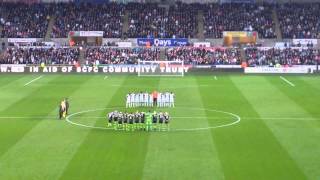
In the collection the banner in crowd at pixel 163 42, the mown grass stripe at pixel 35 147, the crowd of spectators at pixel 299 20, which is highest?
the crowd of spectators at pixel 299 20

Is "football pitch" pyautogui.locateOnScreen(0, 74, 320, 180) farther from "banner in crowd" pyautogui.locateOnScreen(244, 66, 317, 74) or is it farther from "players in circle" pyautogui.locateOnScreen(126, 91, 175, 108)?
"banner in crowd" pyautogui.locateOnScreen(244, 66, 317, 74)

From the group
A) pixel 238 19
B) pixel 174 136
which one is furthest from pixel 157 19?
pixel 174 136

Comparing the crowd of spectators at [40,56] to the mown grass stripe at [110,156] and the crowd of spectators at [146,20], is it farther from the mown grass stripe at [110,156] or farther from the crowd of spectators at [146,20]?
the mown grass stripe at [110,156]

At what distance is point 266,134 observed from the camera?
31.4 metres

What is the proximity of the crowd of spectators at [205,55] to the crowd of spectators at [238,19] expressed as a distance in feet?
16.5

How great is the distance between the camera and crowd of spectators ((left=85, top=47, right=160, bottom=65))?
223ft

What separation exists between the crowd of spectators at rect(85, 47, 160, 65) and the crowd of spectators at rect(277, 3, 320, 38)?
1726 cm

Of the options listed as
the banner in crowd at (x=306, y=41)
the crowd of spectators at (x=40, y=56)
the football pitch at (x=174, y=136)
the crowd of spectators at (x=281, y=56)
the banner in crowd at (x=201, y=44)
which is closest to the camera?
the football pitch at (x=174, y=136)

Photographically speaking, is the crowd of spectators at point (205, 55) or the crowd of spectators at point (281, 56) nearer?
the crowd of spectators at point (281, 56)

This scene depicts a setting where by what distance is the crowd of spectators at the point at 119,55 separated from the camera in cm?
6810

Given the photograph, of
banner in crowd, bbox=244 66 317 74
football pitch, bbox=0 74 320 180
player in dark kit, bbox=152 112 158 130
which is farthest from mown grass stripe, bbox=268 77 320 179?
banner in crowd, bbox=244 66 317 74

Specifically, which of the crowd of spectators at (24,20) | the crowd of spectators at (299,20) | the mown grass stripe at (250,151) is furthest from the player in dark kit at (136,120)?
the crowd of spectators at (299,20)

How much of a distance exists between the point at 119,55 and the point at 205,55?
982 cm

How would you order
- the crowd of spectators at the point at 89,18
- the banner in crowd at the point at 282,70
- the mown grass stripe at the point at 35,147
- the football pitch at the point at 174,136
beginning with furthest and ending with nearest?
the crowd of spectators at the point at 89,18
the banner in crowd at the point at 282,70
the football pitch at the point at 174,136
the mown grass stripe at the point at 35,147
